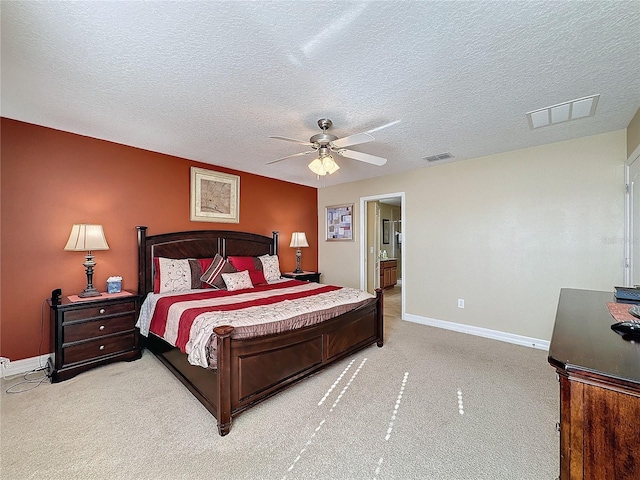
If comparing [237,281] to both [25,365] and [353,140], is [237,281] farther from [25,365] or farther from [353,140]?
[353,140]

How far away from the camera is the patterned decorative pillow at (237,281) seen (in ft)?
11.9

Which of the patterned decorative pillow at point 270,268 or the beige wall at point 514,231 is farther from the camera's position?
the patterned decorative pillow at point 270,268

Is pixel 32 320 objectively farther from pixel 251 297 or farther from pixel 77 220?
pixel 251 297

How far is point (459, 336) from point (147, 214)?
4.52 metres

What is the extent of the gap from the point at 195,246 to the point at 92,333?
1.53 metres

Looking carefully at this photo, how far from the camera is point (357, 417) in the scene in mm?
2090

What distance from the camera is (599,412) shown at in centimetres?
85

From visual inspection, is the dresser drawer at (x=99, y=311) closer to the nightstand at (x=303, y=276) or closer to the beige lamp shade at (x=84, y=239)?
the beige lamp shade at (x=84, y=239)

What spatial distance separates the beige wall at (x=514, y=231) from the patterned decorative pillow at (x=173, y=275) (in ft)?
10.9

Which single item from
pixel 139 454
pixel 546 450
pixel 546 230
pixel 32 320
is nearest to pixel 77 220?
pixel 32 320

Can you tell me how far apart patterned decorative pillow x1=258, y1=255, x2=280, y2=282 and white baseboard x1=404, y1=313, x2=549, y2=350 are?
2.28 m

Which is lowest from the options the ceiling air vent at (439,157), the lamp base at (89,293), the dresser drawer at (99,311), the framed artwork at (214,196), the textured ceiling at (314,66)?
the dresser drawer at (99,311)

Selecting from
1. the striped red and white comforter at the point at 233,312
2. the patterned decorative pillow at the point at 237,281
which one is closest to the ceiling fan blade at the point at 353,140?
the striped red and white comforter at the point at 233,312

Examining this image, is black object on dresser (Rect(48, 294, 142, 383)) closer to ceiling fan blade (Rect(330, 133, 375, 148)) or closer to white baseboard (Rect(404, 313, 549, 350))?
ceiling fan blade (Rect(330, 133, 375, 148))
